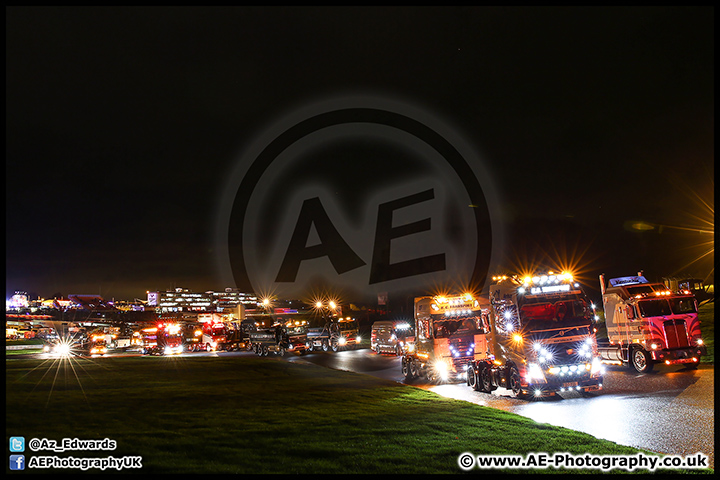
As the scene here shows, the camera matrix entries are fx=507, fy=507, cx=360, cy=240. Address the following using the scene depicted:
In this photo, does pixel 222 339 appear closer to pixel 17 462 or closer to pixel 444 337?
pixel 444 337

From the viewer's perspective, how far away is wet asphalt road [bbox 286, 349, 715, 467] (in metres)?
9.84

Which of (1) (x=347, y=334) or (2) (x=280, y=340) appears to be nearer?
(2) (x=280, y=340)

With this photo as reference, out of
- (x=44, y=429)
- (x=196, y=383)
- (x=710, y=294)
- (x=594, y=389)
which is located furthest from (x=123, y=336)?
(x=710, y=294)

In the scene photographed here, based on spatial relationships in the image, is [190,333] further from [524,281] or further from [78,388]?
[524,281]

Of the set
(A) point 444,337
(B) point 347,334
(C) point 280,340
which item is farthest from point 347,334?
(A) point 444,337

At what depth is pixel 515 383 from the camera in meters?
15.3

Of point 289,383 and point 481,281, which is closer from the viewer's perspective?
point 289,383

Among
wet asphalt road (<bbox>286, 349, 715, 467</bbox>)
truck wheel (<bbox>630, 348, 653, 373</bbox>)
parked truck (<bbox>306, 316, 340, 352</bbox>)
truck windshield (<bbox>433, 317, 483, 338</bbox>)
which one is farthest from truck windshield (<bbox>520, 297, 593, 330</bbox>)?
parked truck (<bbox>306, 316, 340, 352</bbox>)

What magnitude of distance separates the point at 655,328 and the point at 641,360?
142 centimetres

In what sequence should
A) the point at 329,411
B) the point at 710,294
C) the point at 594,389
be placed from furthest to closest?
the point at 710,294, the point at 594,389, the point at 329,411

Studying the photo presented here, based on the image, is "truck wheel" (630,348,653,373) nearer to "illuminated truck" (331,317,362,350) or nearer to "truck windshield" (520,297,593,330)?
"truck windshield" (520,297,593,330)

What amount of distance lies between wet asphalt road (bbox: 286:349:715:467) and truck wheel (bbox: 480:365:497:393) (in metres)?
0.25

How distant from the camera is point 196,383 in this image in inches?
757

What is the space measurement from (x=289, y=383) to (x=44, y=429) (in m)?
10.1
